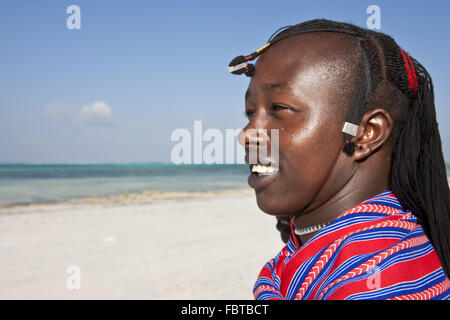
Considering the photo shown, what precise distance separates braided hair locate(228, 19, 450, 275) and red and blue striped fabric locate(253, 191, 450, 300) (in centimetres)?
17

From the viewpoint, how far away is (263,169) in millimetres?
1506

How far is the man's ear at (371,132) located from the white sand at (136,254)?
393 cm

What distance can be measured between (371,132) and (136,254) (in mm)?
5941

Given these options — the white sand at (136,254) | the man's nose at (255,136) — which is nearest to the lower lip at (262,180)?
the man's nose at (255,136)

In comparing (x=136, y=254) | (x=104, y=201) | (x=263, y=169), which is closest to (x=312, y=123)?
(x=263, y=169)

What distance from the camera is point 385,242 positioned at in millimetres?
1250

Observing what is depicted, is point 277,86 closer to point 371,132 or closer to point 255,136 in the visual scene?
point 255,136

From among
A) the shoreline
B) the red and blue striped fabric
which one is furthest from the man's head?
the shoreline

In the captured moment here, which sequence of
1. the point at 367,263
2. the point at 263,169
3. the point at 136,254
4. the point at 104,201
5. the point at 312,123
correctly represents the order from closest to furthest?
1. the point at 367,263
2. the point at 312,123
3. the point at 263,169
4. the point at 136,254
5. the point at 104,201

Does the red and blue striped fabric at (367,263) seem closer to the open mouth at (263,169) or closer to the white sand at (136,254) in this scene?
the open mouth at (263,169)

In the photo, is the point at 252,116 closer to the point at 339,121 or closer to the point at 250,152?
the point at 250,152
